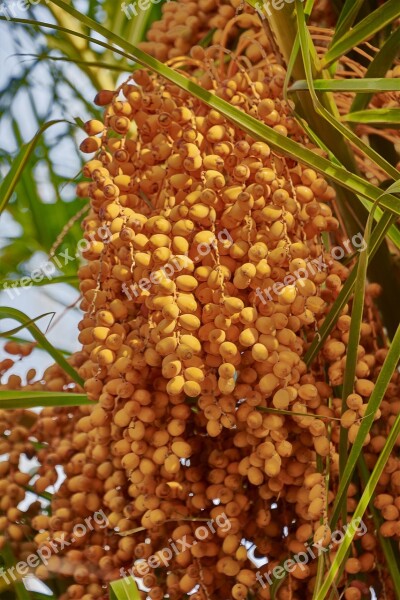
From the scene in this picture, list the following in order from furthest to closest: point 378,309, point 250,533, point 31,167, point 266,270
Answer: point 31,167
point 378,309
point 250,533
point 266,270

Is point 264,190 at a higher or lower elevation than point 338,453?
higher

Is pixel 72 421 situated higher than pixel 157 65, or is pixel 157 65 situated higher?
pixel 157 65

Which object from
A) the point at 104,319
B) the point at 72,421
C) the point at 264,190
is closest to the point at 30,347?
the point at 72,421

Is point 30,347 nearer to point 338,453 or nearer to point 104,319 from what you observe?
point 104,319

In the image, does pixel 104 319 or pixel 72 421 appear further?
pixel 72 421

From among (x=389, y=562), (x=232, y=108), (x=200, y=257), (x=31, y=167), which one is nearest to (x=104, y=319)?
(x=200, y=257)

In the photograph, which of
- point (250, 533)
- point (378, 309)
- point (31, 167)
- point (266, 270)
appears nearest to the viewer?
point (266, 270)

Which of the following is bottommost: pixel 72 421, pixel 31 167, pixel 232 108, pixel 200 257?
pixel 72 421

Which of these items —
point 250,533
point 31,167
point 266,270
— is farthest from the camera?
point 31,167

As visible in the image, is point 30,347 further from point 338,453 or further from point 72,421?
point 338,453
